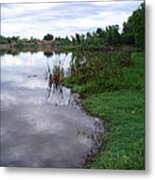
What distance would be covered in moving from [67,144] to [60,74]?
337 millimetres

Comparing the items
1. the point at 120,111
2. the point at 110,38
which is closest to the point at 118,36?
the point at 110,38

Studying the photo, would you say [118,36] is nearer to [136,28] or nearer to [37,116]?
[136,28]

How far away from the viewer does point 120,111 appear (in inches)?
82.7

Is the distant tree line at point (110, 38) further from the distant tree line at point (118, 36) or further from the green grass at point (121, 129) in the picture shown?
the green grass at point (121, 129)

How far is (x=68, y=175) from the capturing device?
2.14 metres

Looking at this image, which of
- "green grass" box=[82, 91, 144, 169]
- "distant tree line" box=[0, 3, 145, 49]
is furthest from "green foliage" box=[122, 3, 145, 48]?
"green grass" box=[82, 91, 144, 169]

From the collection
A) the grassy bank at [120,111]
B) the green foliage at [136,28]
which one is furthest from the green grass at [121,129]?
the green foliage at [136,28]

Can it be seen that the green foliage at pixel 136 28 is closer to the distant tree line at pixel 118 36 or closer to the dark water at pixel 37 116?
the distant tree line at pixel 118 36

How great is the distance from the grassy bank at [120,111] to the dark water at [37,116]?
0.18 ft

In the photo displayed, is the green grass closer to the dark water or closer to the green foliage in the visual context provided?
the dark water

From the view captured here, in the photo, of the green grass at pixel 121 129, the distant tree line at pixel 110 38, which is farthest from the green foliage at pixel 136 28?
the green grass at pixel 121 129

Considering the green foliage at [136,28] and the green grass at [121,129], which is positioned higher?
the green foliage at [136,28]

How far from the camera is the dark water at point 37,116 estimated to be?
2.12m

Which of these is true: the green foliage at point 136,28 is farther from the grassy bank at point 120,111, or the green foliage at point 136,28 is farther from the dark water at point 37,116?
the dark water at point 37,116
